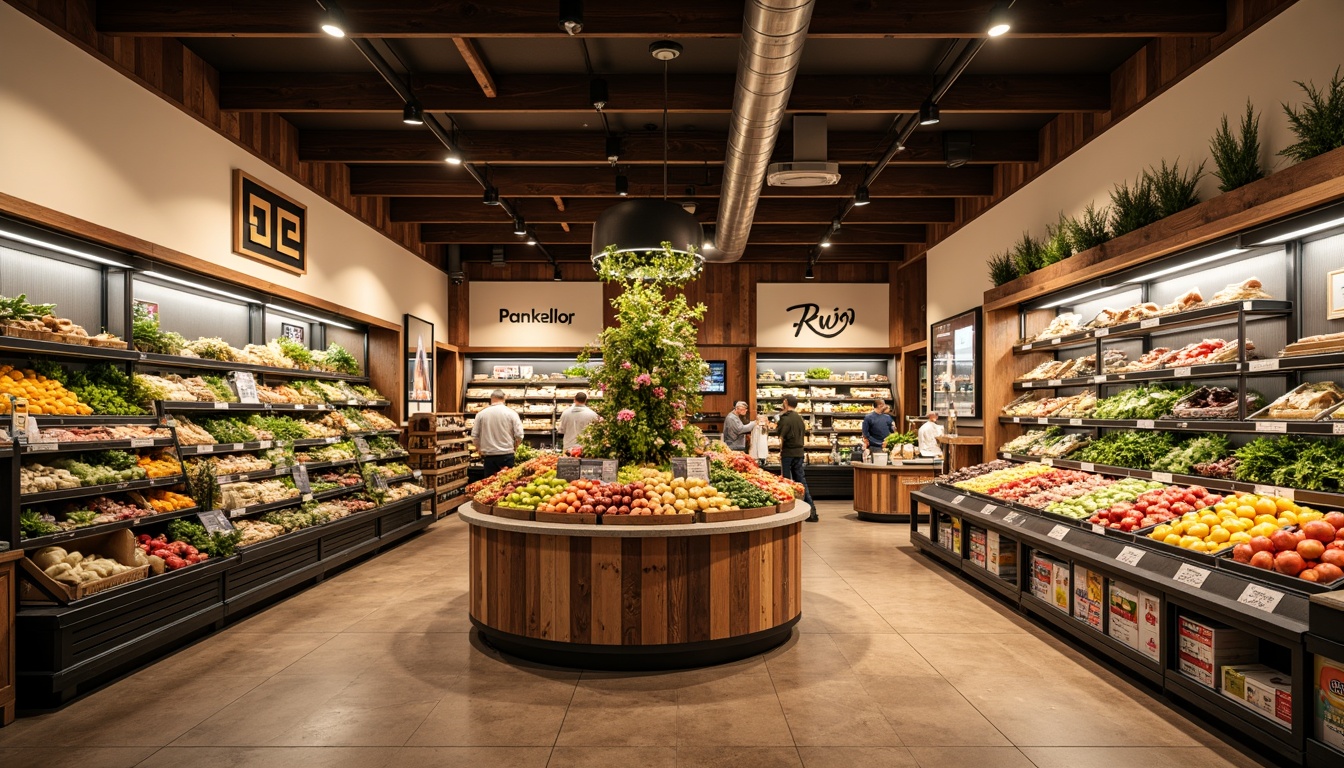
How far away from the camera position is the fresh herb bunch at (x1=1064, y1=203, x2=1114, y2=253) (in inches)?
255

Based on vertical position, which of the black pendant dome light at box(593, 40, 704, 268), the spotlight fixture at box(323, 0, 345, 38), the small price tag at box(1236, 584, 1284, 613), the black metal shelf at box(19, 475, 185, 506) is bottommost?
the small price tag at box(1236, 584, 1284, 613)

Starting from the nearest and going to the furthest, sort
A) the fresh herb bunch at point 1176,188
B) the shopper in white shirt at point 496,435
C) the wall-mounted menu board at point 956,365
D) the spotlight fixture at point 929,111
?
the fresh herb bunch at point 1176,188 < the spotlight fixture at point 929,111 < the wall-mounted menu board at point 956,365 < the shopper in white shirt at point 496,435

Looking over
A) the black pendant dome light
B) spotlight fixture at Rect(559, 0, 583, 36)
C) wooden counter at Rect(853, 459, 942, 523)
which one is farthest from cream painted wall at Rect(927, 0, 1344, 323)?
spotlight fixture at Rect(559, 0, 583, 36)

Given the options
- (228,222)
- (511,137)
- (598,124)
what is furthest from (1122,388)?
(228,222)

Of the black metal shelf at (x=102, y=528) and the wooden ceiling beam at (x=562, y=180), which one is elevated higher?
the wooden ceiling beam at (x=562, y=180)

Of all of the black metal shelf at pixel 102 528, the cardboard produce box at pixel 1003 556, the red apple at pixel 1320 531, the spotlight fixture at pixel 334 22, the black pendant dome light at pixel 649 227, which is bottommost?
the cardboard produce box at pixel 1003 556

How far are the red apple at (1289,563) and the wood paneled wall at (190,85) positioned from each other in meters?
7.13

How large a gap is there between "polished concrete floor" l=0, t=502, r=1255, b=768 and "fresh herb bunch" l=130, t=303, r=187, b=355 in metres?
2.13

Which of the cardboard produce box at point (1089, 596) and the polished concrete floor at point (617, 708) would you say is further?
the cardboard produce box at point (1089, 596)

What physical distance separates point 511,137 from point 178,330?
3.66 metres

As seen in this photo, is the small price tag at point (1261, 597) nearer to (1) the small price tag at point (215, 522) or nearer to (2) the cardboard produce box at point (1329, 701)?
(2) the cardboard produce box at point (1329, 701)

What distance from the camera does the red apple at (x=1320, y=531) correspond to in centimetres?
354

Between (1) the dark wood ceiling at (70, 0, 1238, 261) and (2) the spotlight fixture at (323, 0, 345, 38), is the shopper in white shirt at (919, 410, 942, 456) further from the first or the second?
(2) the spotlight fixture at (323, 0, 345, 38)

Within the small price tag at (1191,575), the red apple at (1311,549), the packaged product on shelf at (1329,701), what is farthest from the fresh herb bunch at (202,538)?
the red apple at (1311,549)
